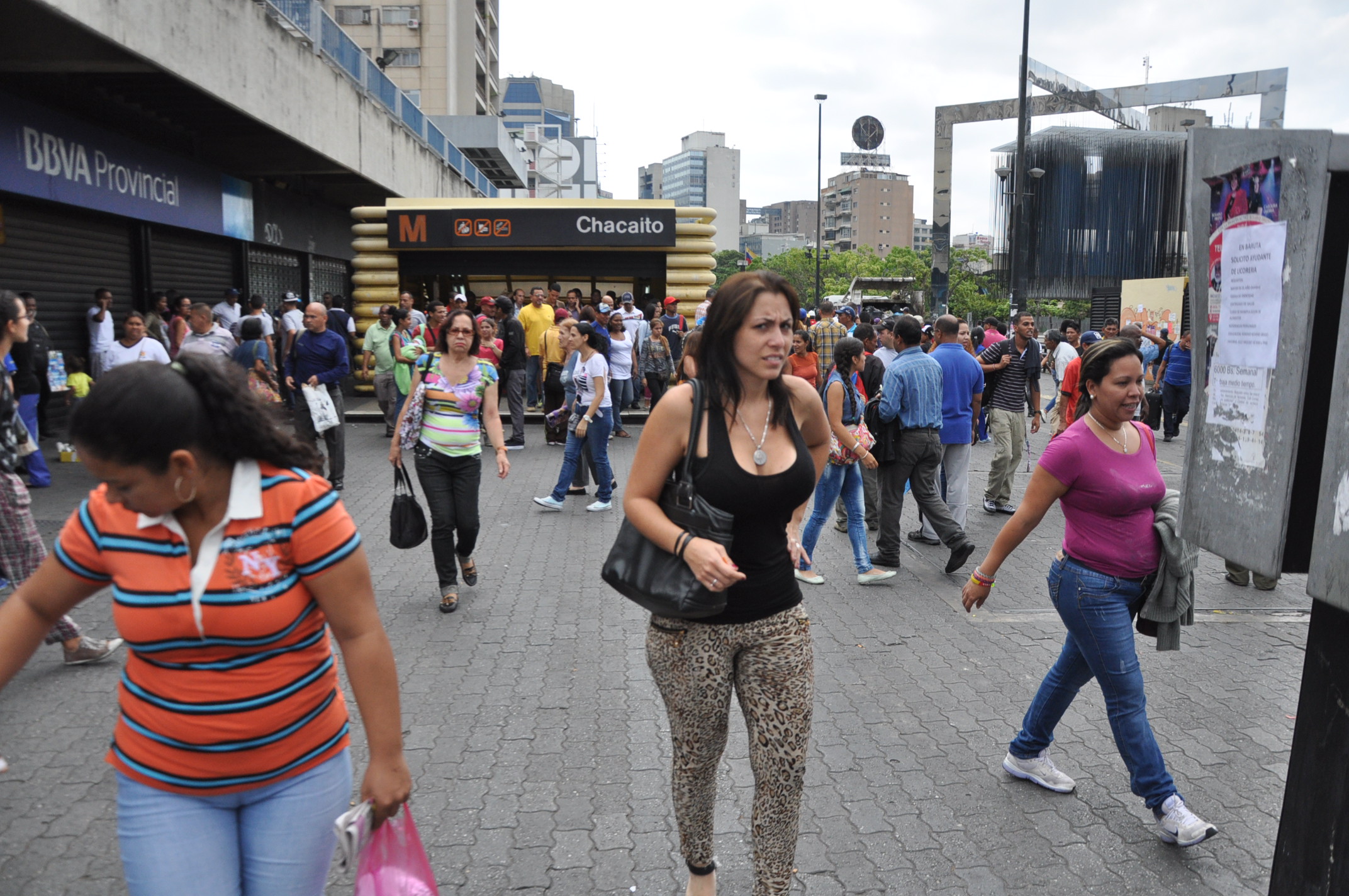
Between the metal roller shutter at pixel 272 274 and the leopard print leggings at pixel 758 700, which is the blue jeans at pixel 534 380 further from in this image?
the leopard print leggings at pixel 758 700

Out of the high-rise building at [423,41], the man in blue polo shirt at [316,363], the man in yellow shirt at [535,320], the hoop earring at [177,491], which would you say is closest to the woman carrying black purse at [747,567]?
the hoop earring at [177,491]

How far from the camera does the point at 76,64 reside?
10.8m

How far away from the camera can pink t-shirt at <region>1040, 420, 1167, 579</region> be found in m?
→ 3.53

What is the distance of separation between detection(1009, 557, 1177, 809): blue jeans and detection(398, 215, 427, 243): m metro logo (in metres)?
15.5

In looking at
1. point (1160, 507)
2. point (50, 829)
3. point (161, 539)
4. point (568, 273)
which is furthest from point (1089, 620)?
point (568, 273)

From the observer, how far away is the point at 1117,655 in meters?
3.49

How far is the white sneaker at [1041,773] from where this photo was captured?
154 inches

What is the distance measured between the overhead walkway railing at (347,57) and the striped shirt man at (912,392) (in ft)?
37.4

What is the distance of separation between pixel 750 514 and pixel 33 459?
984 cm

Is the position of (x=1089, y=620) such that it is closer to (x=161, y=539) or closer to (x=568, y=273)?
(x=161, y=539)

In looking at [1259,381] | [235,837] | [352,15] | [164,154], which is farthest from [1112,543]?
[352,15]

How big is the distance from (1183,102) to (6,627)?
54336mm

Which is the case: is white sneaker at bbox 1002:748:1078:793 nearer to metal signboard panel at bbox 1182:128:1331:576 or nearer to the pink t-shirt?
the pink t-shirt

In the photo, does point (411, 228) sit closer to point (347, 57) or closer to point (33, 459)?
point (347, 57)
